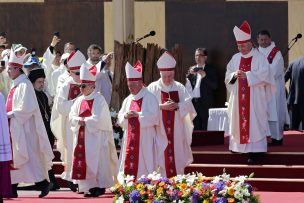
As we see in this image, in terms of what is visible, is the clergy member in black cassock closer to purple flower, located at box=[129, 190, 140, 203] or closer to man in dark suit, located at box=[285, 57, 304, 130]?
man in dark suit, located at box=[285, 57, 304, 130]

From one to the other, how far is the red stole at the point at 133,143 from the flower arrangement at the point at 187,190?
4.11 metres

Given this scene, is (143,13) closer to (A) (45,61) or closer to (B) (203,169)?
(A) (45,61)

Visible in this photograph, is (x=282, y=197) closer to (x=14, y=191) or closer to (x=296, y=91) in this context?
(x=14, y=191)

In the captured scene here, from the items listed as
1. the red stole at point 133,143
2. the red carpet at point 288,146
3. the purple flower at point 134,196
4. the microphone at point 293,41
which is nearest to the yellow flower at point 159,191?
the purple flower at point 134,196

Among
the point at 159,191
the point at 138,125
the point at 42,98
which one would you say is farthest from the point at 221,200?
the point at 42,98

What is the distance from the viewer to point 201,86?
89.9 ft

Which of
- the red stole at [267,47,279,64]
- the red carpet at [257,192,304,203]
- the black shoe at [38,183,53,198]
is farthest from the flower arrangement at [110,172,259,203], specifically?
the red stole at [267,47,279,64]

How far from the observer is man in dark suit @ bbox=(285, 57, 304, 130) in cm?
2475

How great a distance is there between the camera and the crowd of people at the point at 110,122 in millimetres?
20859

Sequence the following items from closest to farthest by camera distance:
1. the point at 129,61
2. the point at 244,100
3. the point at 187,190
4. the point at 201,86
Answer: the point at 187,190, the point at 244,100, the point at 129,61, the point at 201,86

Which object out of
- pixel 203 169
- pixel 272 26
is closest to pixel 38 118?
pixel 203 169

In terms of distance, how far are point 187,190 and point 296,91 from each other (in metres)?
9.35

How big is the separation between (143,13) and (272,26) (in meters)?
2.80

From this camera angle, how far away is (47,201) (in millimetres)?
19938
